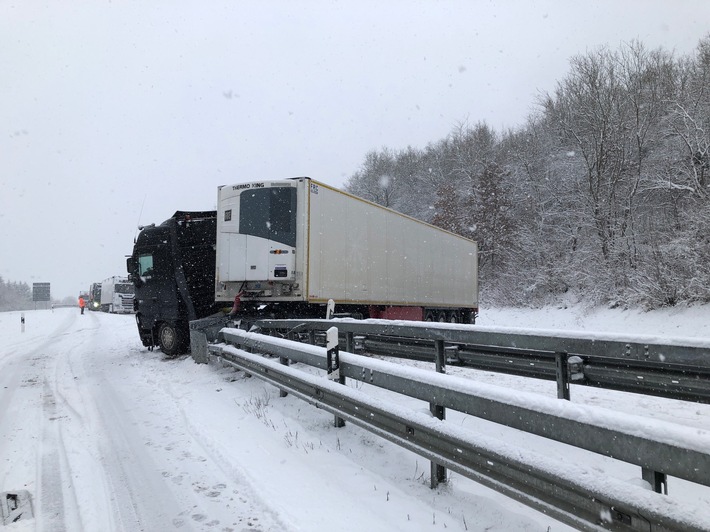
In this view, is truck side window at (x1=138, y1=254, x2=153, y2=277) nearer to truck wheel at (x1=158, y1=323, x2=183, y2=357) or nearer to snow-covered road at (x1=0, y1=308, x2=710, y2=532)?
truck wheel at (x1=158, y1=323, x2=183, y2=357)

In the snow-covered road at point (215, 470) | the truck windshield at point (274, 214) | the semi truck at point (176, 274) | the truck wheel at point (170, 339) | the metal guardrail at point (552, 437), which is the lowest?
the snow-covered road at point (215, 470)

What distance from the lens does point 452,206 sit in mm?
37750

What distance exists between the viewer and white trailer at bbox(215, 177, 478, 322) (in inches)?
382

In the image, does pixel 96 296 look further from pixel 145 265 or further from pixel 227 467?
pixel 227 467

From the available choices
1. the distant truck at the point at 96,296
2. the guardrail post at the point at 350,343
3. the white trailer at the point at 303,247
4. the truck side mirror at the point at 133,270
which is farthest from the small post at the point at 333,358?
the distant truck at the point at 96,296

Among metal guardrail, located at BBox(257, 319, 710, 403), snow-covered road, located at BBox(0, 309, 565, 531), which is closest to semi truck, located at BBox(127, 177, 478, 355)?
snow-covered road, located at BBox(0, 309, 565, 531)

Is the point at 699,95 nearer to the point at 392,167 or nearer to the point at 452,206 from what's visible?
the point at 452,206

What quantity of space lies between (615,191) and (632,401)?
22.5m

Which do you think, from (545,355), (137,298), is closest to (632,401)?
(545,355)

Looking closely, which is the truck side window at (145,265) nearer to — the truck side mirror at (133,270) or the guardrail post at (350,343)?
the truck side mirror at (133,270)

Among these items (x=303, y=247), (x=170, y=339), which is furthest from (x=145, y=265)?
(x=303, y=247)

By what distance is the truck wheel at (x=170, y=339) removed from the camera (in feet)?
35.4

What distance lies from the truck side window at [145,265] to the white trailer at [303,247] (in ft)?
7.23

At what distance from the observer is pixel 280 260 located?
9.69 meters
